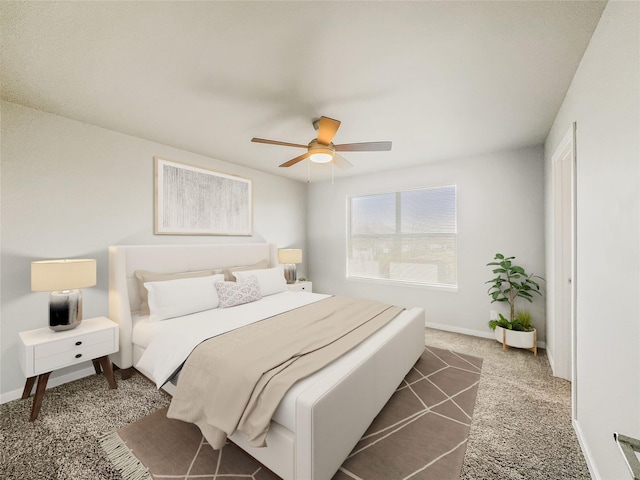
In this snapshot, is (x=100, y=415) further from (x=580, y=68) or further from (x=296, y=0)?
(x=580, y=68)

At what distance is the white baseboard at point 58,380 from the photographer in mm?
2244

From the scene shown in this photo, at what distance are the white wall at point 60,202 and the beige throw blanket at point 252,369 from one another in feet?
5.75

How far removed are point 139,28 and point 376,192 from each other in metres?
3.73

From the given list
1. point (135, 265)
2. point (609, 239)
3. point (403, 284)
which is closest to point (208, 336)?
point (135, 265)

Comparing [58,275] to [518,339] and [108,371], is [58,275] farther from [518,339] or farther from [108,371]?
[518,339]

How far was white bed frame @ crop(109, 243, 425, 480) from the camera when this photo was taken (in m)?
1.33

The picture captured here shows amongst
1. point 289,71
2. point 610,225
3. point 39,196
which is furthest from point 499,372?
point 39,196

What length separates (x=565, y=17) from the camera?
1430 mm

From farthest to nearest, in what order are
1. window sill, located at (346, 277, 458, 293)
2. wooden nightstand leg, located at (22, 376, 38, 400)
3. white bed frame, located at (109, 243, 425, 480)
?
1. window sill, located at (346, 277, 458, 293)
2. wooden nightstand leg, located at (22, 376, 38, 400)
3. white bed frame, located at (109, 243, 425, 480)

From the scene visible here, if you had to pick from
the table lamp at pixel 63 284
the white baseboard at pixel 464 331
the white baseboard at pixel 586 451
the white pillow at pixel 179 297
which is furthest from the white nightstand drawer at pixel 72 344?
the white baseboard at pixel 464 331

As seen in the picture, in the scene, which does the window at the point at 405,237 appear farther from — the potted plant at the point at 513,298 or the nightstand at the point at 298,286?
the nightstand at the point at 298,286

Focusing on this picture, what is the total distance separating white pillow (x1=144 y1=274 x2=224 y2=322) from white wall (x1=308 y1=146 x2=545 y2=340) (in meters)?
2.83

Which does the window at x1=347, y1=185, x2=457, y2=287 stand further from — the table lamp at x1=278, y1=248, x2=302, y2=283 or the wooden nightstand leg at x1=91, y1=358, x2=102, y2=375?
the wooden nightstand leg at x1=91, y1=358, x2=102, y2=375

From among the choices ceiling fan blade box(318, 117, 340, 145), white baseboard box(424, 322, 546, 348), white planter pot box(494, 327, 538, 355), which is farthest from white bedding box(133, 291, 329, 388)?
white planter pot box(494, 327, 538, 355)
